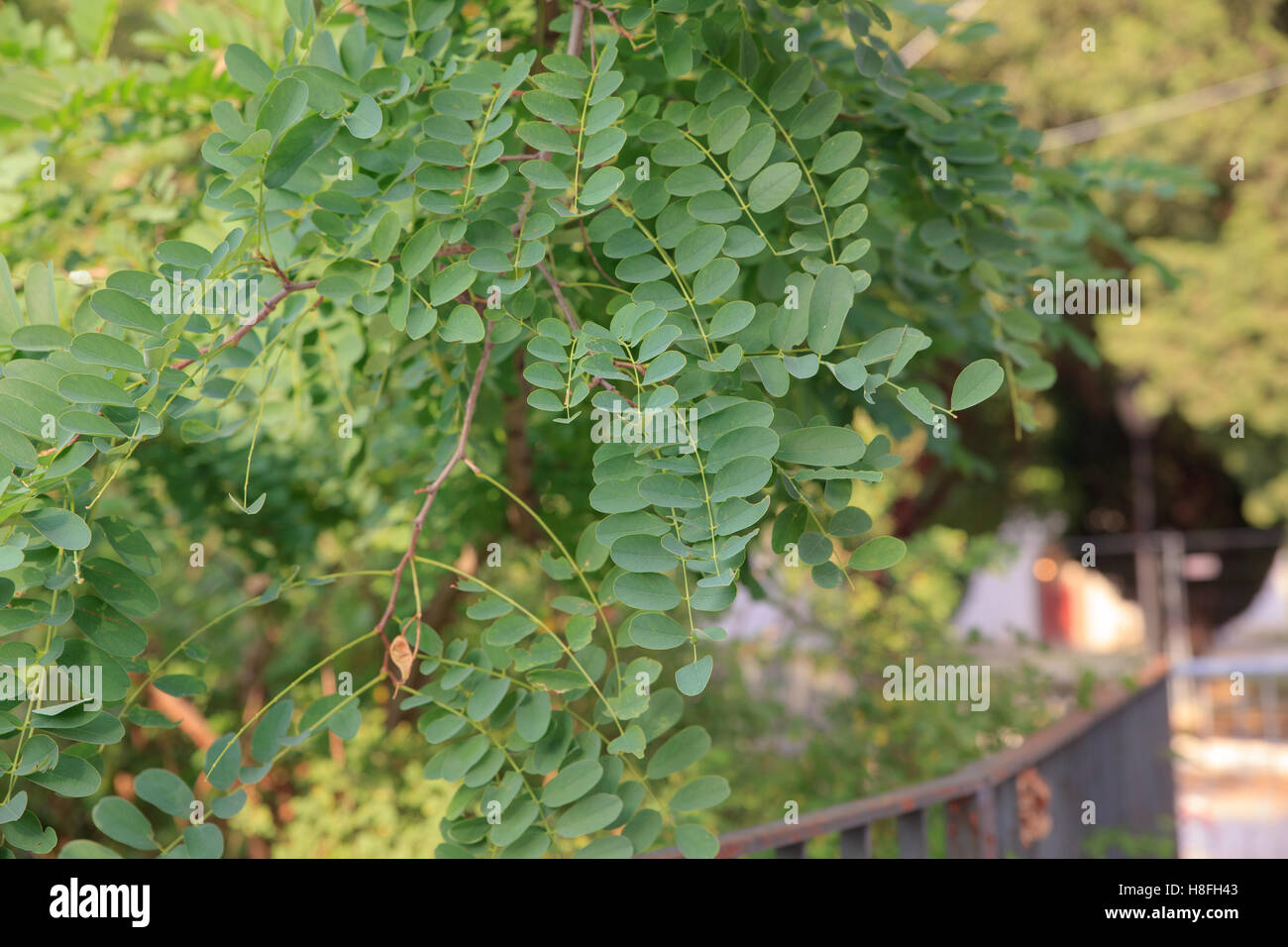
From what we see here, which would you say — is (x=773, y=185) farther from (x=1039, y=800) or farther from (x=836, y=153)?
(x=1039, y=800)

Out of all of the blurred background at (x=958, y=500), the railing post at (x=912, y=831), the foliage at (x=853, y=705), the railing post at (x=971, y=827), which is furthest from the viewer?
the foliage at (x=853, y=705)

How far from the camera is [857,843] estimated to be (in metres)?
1.59

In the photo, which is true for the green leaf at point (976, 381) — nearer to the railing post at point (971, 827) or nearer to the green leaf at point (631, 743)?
the green leaf at point (631, 743)

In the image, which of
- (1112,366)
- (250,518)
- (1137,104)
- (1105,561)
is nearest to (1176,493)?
(1105,561)

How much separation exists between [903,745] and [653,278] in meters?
2.67

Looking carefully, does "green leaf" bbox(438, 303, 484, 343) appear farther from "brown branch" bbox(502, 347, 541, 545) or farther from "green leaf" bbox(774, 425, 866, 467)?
"brown branch" bbox(502, 347, 541, 545)

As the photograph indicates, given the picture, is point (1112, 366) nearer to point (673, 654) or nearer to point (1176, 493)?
point (1176, 493)

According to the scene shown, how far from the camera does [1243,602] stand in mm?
9508

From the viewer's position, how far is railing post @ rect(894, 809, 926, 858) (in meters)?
1.73

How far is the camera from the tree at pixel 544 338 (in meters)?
0.94

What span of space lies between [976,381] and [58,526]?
2.65ft

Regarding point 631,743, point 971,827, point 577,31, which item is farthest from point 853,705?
point 577,31

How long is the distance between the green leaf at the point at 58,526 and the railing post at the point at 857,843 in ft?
3.76

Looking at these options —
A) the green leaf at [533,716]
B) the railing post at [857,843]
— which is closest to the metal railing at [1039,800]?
the railing post at [857,843]
